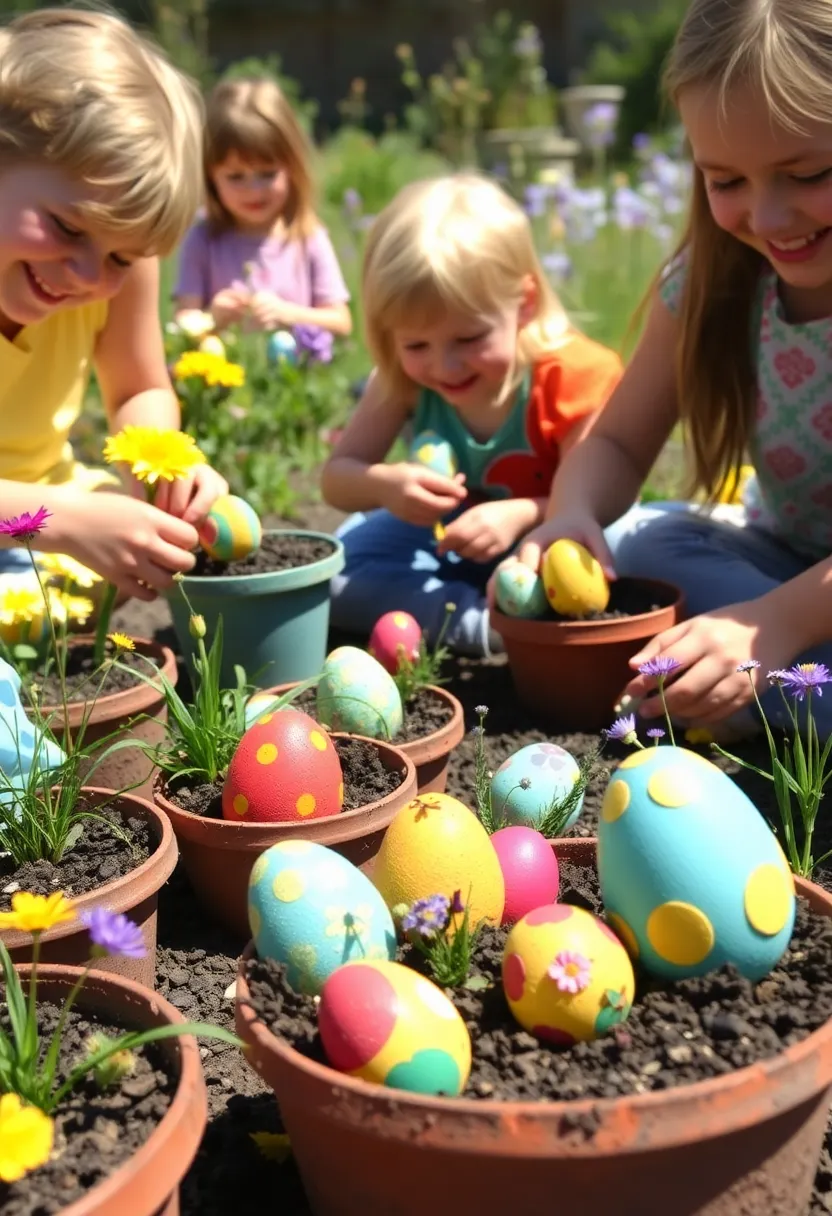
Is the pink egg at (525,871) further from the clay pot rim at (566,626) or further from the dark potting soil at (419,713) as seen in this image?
the clay pot rim at (566,626)

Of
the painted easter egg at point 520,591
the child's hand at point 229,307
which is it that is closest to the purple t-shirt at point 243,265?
the child's hand at point 229,307

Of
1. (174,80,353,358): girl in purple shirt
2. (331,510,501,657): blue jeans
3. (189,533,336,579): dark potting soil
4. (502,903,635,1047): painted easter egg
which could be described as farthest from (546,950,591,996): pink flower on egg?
(174,80,353,358): girl in purple shirt

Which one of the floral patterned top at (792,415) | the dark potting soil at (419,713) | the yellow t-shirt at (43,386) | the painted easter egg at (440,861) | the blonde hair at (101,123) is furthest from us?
the yellow t-shirt at (43,386)

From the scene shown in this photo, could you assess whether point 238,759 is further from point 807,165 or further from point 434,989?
point 807,165

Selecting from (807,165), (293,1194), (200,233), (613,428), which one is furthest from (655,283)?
(200,233)

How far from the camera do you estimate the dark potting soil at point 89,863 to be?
1.68 m

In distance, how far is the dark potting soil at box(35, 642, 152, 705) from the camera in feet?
7.93

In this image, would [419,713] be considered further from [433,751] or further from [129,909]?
[129,909]

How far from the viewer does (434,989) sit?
1236mm

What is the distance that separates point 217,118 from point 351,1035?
424 cm

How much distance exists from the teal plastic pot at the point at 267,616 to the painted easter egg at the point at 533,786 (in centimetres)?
84

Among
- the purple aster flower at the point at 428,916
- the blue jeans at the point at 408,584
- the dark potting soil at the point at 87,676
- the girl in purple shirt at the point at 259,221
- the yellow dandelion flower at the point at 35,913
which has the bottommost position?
the blue jeans at the point at 408,584

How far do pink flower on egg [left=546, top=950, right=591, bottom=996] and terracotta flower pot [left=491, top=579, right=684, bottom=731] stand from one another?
4.58 ft

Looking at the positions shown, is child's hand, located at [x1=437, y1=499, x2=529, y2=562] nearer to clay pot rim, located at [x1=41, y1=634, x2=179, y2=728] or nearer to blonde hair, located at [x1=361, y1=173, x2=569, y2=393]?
→ blonde hair, located at [x1=361, y1=173, x2=569, y2=393]
